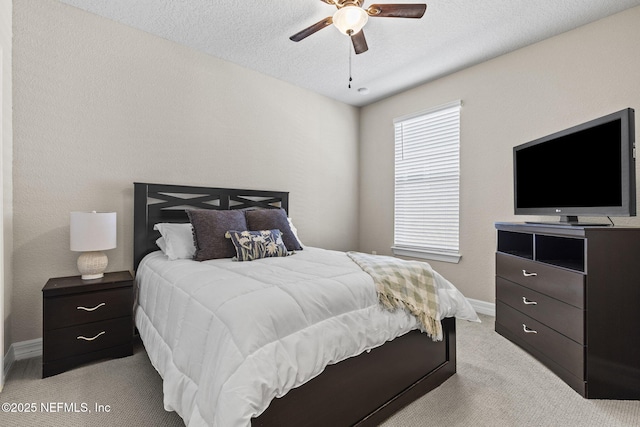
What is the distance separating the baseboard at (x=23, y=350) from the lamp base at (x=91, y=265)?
64cm

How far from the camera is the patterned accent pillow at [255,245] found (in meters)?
2.44

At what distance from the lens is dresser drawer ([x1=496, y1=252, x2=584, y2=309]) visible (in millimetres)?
1960

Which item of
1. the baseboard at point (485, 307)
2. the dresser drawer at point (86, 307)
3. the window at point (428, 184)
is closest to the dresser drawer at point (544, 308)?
the baseboard at point (485, 307)

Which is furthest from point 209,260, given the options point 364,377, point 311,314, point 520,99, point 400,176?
point 520,99

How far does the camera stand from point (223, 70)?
11.0 ft

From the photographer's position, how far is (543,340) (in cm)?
224

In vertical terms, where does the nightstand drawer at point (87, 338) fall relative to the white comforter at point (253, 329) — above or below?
below

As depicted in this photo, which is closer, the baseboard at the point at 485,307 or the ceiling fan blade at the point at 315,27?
the ceiling fan blade at the point at 315,27

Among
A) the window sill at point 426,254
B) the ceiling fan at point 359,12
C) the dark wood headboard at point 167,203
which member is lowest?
the window sill at point 426,254

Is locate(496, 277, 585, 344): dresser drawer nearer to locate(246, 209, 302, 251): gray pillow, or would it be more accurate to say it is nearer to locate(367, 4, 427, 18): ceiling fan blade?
locate(246, 209, 302, 251): gray pillow

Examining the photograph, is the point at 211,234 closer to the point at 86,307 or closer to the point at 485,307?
the point at 86,307

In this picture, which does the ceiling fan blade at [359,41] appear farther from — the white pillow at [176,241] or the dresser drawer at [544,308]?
the dresser drawer at [544,308]

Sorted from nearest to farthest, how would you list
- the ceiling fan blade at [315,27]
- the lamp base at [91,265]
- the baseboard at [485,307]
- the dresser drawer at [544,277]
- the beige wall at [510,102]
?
the dresser drawer at [544,277] → the ceiling fan blade at [315,27] → the lamp base at [91,265] → the beige wall at [510,102] → the baseboard at [485,307]

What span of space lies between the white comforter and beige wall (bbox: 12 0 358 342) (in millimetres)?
1152
